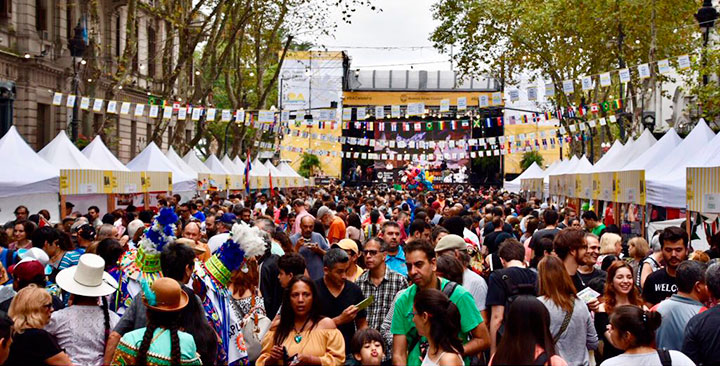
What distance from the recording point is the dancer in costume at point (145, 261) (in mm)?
6762

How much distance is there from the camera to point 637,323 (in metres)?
5.48

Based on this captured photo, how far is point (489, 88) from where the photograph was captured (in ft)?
226

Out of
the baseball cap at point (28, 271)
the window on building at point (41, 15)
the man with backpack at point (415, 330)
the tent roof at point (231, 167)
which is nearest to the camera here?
the man with backpack at point (415, 330)

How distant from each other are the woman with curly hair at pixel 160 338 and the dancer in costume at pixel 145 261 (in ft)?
3.70

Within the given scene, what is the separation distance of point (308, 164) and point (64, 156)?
163 feet

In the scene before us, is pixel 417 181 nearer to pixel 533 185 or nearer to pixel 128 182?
pixel 533 185

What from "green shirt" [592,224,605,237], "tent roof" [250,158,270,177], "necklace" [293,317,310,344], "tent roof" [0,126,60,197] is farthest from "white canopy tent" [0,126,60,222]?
"tent roof" [250,158,270,177]

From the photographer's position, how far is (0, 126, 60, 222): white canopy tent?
1784cm

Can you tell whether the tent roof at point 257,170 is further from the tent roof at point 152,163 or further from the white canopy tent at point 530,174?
the tent roof at point 152,163

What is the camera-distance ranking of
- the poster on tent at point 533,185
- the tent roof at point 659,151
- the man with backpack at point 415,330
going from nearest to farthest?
1. the man with backpack at point 415,330
2. the tent roof at point 659,151
3. the poster on tent at point 533,185

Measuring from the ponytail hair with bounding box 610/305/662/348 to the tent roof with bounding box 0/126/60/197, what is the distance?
14.2 m

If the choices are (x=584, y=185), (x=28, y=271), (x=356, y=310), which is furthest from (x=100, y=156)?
(x=356, y=310)

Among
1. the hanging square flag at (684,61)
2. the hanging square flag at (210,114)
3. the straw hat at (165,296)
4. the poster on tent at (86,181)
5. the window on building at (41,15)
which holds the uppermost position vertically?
the window on building at (41,15)

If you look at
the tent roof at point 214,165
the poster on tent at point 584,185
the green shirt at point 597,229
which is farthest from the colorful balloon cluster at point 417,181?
the green shirt at point 597,229
